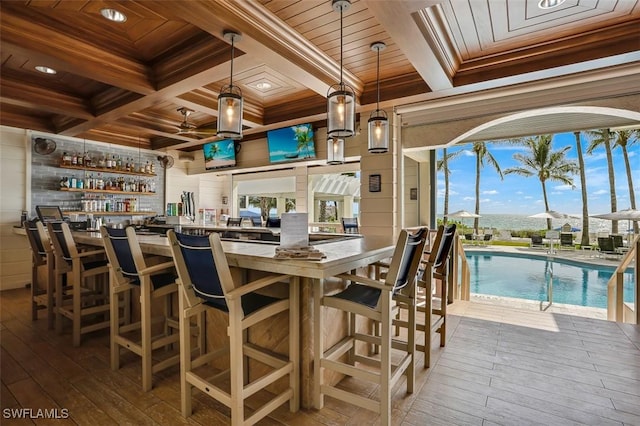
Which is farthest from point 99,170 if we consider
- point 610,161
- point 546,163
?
point 546,163

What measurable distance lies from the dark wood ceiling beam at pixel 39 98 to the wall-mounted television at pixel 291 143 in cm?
271

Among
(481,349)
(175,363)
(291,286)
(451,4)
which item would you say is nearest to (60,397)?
(175,363)

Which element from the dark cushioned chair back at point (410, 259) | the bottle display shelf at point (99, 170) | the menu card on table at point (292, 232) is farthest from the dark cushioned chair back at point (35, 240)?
the dark cushioned chair back at point (410, 259)

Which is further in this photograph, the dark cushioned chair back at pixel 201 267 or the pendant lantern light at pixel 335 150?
the pendant lantern light at pixel 335 150

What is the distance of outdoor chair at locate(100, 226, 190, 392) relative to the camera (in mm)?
2109

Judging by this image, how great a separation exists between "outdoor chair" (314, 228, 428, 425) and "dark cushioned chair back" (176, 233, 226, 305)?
58cm

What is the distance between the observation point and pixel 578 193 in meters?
13.5

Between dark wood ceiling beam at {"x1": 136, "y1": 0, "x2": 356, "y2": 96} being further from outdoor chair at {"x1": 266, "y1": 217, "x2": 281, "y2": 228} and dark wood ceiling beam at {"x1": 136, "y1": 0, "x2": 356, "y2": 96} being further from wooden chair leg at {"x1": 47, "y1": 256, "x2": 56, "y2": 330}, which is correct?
wooden chair leg at {"x1": 47, "y1": 256, "x2": 56, "y2": 330}

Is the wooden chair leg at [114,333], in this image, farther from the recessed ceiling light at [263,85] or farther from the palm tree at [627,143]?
the palm tree at [627,143]

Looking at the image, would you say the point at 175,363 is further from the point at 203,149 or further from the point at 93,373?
the point at 203,149

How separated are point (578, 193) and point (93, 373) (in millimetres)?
17043

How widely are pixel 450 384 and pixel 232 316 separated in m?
1.62

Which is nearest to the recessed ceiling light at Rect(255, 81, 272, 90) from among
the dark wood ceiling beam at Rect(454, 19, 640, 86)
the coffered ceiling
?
the coffered ceiling

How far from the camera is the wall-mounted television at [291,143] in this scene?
5.35m
